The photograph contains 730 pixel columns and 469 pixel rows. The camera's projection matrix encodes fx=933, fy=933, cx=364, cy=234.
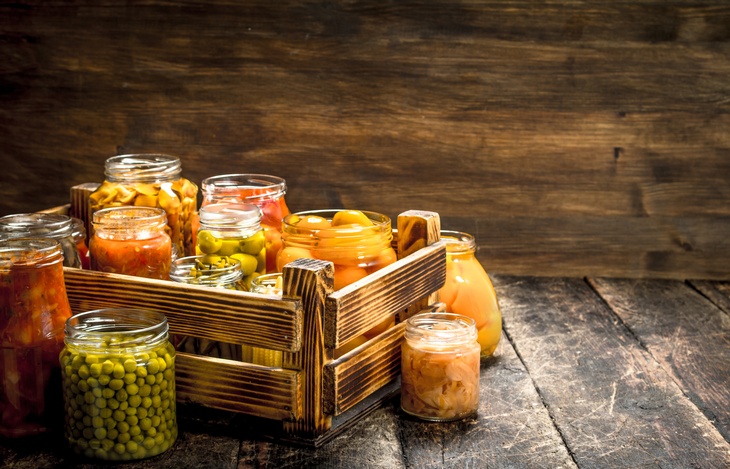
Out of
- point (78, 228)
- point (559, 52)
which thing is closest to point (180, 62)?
point (78, 228)

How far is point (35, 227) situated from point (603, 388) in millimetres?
803

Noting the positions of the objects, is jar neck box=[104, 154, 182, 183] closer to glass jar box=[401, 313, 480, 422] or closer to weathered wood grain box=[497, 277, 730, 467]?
glass jar box=[401, 313, 480, 422]

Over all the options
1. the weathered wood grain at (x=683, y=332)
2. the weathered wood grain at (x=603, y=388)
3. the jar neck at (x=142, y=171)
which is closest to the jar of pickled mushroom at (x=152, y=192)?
the jar neck at (x=142, y=171)

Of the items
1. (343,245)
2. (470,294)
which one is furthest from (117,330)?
(470,294)

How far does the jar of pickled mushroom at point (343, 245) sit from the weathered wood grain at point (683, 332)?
454 mm

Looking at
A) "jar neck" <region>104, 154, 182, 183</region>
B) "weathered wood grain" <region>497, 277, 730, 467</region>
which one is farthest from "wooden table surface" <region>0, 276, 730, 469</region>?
"jar neck" <region>104, 154, 182, 183</region>

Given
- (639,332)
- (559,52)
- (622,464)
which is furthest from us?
(559,52)

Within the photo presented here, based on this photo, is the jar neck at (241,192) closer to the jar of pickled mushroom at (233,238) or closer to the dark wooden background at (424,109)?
the jar of pickled mushroom at (233,238)

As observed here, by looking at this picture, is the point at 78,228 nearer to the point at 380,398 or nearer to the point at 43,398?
the point at 43,398

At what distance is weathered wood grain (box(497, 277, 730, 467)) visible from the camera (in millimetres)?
1100

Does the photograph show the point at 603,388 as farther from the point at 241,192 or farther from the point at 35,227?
the point at 35,227

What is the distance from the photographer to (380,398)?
1.23m

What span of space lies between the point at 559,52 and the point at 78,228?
103 cm

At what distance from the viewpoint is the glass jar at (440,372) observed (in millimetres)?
1162
